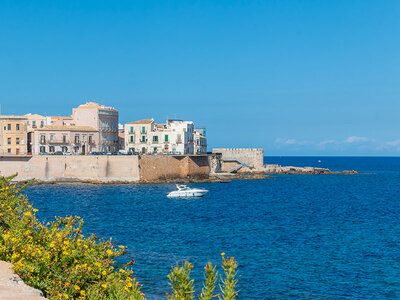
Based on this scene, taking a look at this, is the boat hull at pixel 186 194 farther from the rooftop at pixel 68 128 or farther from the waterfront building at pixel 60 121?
the waterfront building at pixel 60 121

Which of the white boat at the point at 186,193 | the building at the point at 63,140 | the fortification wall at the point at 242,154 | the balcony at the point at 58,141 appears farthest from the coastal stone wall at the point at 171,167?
the fortification wall at the point at 242,154

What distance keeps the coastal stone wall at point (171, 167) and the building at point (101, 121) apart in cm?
1425

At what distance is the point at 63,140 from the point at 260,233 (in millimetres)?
52029

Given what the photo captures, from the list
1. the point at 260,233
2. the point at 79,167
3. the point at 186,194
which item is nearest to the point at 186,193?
Answer: the point at 186,194

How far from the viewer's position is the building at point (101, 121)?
86438mm

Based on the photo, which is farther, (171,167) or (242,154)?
(242,154)

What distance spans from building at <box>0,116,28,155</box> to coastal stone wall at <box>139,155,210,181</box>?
2099 cm

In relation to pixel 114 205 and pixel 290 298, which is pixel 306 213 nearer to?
pixel 114 205

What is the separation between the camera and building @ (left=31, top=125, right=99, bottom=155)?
8094 cm

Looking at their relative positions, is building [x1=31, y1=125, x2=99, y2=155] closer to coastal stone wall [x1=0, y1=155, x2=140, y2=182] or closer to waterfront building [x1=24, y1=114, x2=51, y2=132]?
waterfront building [x1=24, y1=114, x2=51, y2=132]

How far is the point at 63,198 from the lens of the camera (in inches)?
2264

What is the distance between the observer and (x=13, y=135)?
8169 centimetres

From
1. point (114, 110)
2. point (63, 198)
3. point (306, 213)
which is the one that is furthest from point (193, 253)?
point (114, 110)

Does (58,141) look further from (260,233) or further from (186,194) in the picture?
(260,233)
